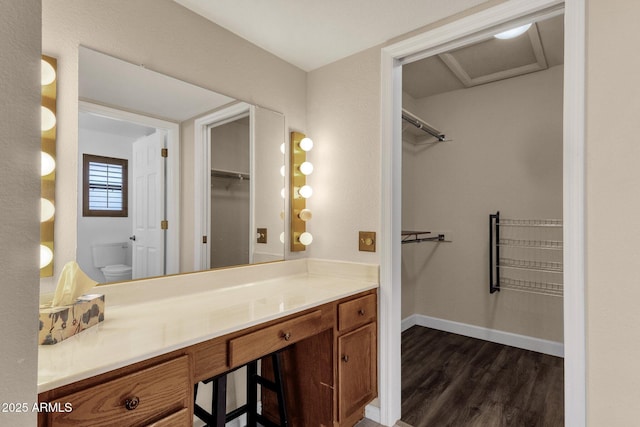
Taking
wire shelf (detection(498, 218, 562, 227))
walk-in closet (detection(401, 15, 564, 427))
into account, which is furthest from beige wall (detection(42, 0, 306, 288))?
wire shelf (detection(498, 218, 562, 227))

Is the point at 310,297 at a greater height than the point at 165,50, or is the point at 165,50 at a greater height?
the point at 165,50

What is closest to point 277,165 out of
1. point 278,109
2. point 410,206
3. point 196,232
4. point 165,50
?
point 278,109

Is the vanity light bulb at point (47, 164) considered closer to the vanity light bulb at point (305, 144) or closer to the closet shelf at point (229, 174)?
the closet shelf at point (229, 174)

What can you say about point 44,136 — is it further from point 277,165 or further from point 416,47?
point 416,47

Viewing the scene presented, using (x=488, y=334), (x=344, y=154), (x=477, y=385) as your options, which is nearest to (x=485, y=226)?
(x=488, y=334)

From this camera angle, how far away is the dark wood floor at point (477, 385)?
2.01m

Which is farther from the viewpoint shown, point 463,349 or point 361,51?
point 463,349

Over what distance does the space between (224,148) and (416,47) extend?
4.08 ft

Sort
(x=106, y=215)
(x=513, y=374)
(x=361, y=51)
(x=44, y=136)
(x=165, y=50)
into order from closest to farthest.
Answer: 1. (x=44, y=136)
2. (x=106, y=215)
3. (x=165, y=50)
4. (x=361, y=51)
5. (x=513, y=374)

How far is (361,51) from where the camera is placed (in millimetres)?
2117

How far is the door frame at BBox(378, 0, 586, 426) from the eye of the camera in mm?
1405

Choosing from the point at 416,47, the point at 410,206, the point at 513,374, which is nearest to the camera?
the point at 416,47

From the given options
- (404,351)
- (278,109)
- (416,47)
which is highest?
(416,47)

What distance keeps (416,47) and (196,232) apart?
5.27ft
